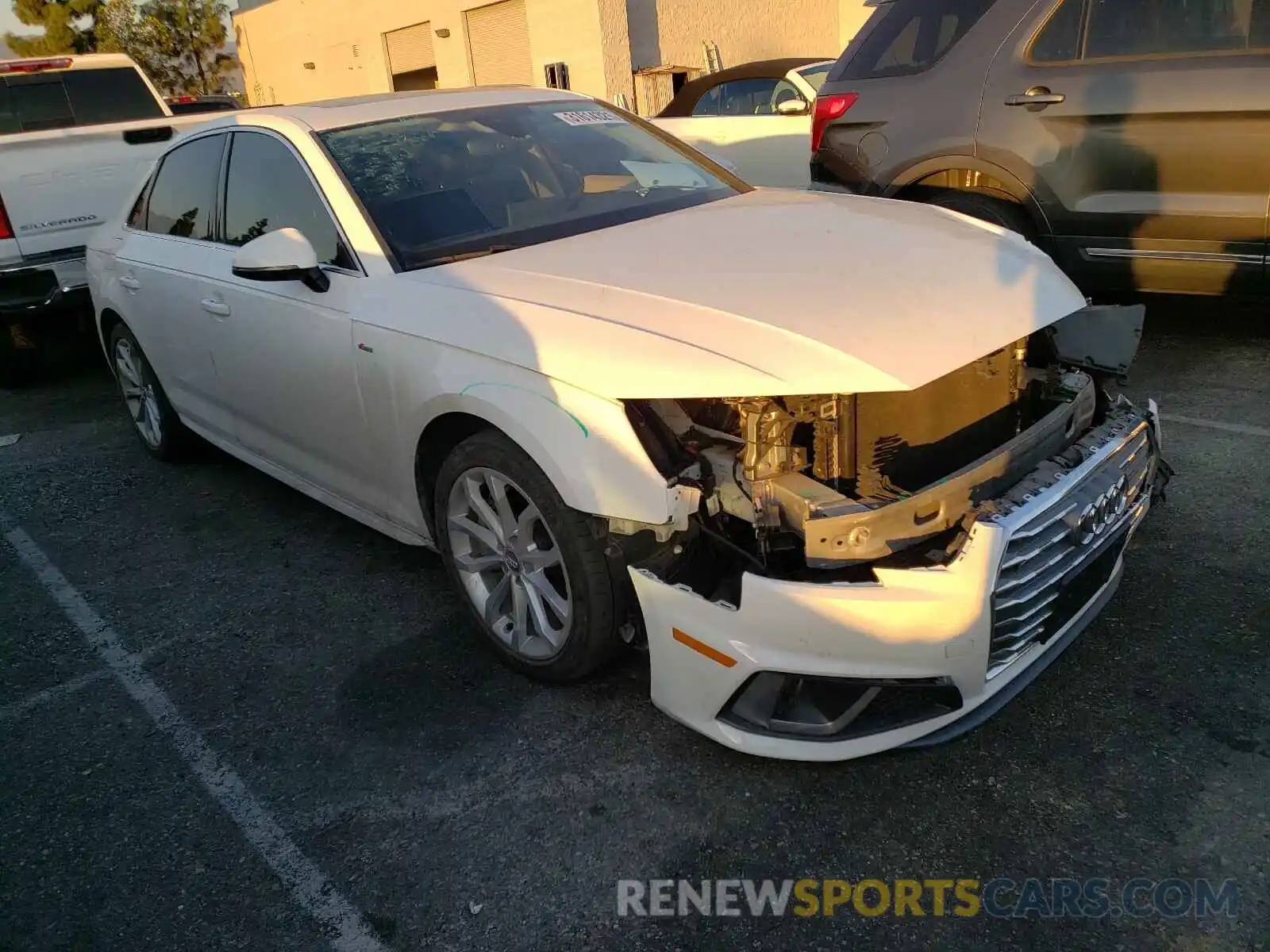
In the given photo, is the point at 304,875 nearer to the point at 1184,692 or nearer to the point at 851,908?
the point at 851,908

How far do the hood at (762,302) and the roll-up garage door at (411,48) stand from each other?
2179 centimetres

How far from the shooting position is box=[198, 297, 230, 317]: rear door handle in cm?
409

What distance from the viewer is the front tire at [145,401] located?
5184 millimetres

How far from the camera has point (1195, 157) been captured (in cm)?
474

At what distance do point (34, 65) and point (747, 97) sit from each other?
564 cm

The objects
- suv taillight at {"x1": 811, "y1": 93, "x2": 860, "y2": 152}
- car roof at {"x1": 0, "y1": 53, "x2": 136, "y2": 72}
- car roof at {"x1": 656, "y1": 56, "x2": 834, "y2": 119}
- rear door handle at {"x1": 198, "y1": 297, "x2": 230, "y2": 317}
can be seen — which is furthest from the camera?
car roof at {"x1": 656, "y1": 56, "x2": 834, "y2": 119}

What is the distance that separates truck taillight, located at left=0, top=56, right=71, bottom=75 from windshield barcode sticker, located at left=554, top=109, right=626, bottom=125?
5.69 metres

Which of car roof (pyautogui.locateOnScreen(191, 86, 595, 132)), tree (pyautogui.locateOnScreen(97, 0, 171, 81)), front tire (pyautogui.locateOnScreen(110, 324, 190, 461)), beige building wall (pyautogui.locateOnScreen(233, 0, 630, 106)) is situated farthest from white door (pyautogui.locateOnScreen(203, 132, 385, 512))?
tree (pyautogui.locateOnScreen(97, 0, 171, 81))

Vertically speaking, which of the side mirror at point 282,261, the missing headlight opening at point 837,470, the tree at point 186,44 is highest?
the tree at point 186,44

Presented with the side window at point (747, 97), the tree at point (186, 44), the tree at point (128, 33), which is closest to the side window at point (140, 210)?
the side window at point (747, 97)

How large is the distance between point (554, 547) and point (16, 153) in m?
5.69

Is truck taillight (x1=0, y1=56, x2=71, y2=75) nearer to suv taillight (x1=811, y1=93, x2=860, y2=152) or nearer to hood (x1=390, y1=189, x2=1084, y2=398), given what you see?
suv taillight (x1=811, y1=93, x2=860, y2=152)

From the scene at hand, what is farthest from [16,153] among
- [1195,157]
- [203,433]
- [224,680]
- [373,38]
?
[373,38]

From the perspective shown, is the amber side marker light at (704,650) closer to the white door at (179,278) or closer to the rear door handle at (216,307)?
the rear door handle at (216,307)
